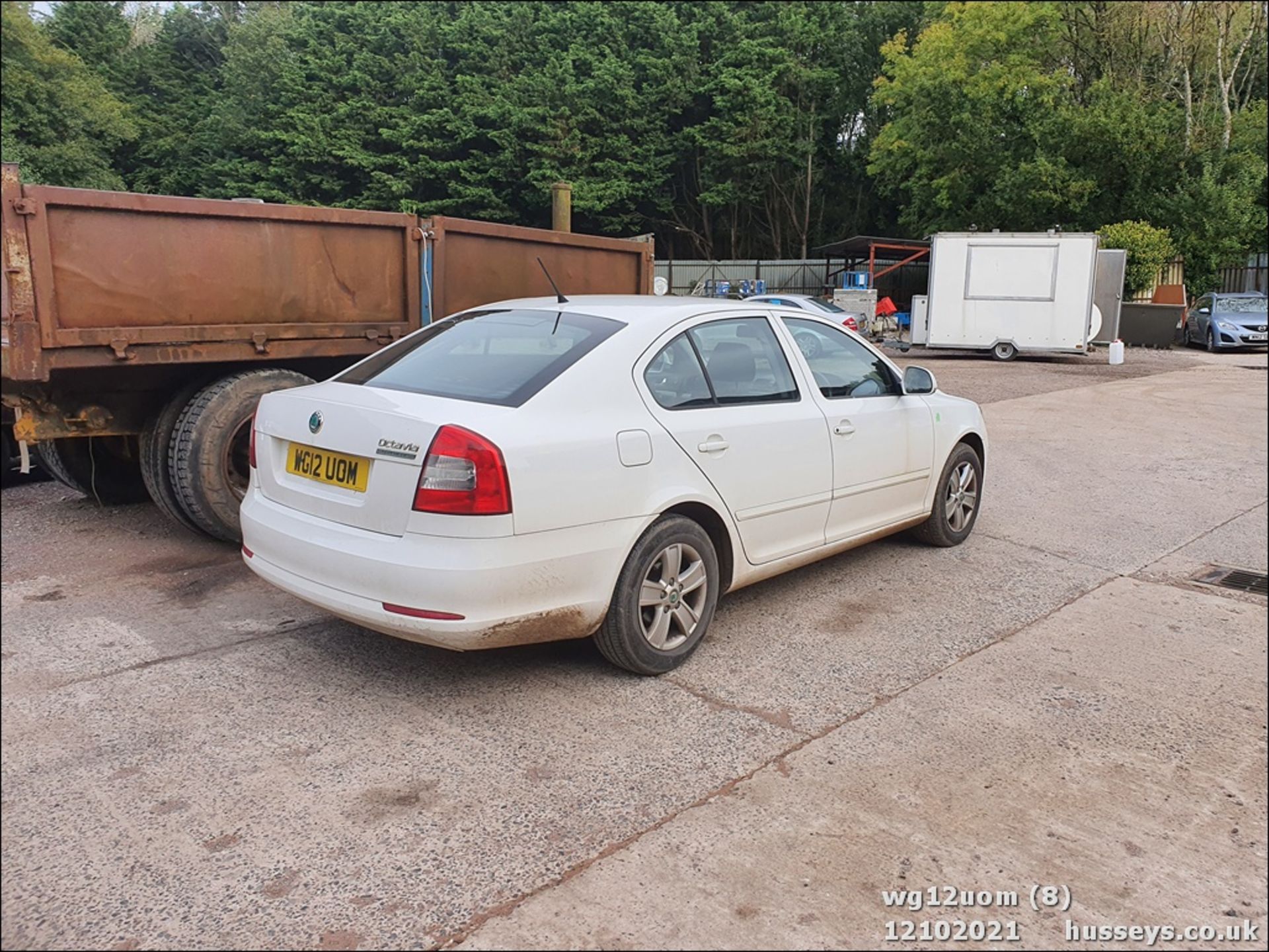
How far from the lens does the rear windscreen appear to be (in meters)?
3.90

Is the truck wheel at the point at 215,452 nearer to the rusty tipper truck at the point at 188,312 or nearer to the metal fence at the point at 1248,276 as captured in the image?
the rusty tipper truck at the point at 188,312

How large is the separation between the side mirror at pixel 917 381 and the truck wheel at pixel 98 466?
462cm

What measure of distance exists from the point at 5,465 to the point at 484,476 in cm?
390

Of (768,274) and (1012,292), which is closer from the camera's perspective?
(1012,292)

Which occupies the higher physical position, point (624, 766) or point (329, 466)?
point (329, 466)

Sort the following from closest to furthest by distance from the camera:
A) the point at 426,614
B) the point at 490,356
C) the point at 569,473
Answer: the point at 426,614, the point at 569,473, the point at 490,356

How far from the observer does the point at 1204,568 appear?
579 cm

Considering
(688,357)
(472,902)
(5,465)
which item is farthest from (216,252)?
(472,902)

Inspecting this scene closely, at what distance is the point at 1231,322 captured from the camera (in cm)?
2167

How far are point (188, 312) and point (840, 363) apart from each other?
3591 mm

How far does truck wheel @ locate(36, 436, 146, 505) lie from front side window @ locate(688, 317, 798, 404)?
375 cm

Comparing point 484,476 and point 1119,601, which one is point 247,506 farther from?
point 1119,601

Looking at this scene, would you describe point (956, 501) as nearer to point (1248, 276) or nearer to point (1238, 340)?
point (1238, 340)

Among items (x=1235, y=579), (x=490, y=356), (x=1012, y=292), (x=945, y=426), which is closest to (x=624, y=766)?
(x=490, y=356)
